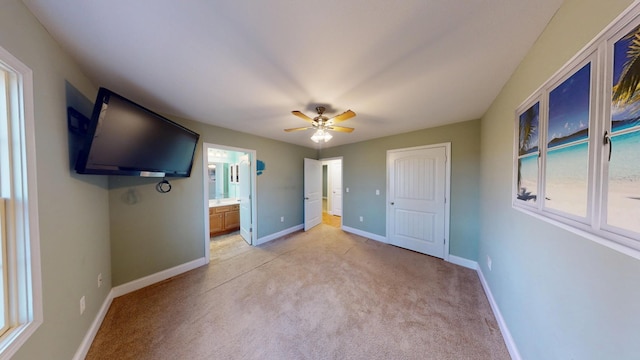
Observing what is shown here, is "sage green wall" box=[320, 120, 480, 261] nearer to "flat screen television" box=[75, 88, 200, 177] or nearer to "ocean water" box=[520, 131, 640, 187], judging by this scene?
"ocean water" box=[520, 131, 640, 187]

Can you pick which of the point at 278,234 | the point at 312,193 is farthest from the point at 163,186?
the point at 312,193

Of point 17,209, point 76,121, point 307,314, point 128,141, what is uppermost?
point 76,121

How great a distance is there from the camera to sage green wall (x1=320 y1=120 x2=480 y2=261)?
269 cm

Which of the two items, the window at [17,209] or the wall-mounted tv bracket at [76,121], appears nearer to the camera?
the window at [17,209]

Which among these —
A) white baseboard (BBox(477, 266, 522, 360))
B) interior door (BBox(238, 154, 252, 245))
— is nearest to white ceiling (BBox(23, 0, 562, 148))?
interior door (BBox(238, 154, 252, 245))

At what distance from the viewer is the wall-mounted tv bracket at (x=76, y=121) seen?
52.6 inches

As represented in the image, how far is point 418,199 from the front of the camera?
3172mm

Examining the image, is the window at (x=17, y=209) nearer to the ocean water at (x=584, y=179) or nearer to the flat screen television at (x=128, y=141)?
the flat screen television at (x=128, y=141)

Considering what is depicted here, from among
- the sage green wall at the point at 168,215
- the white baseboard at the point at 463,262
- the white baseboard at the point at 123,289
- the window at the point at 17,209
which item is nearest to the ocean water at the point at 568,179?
the white baseboard at the point at 463,262

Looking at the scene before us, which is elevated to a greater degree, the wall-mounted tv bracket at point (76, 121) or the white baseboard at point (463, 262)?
the wall-mounted tv bracket at point (76, 121)

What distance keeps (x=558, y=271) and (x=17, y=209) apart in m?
2.84

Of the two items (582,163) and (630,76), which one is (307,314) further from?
(630,76)

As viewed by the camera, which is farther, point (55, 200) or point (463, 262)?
point (463, 262)

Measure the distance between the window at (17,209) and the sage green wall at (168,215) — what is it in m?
1.39
